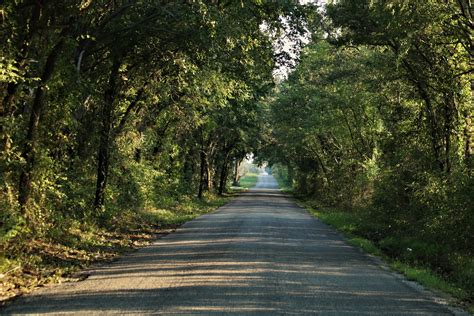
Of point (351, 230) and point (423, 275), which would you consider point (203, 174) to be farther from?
point (423, 275)

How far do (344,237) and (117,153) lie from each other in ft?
30.8

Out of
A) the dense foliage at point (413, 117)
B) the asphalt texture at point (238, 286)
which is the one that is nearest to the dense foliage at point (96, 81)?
the asphalt texture at point (238, 286)

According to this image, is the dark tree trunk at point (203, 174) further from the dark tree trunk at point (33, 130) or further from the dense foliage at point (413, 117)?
the dark tree trunk at point (33, 130)

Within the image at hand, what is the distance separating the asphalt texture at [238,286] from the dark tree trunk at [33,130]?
243 centimetres

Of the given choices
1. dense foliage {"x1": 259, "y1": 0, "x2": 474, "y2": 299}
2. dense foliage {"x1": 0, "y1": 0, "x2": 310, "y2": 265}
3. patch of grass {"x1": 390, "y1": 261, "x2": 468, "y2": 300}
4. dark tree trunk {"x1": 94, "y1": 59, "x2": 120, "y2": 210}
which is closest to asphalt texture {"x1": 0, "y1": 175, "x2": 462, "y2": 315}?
patch of grass {"x1": 390, "y1": 261, "x2": 468, "y2": 300}

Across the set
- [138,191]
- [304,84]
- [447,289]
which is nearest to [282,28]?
[447,289]

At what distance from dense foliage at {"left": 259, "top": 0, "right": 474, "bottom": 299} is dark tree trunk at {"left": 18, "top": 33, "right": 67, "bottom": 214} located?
746 cm

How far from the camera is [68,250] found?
11.8 metres

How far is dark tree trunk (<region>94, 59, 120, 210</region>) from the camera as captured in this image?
54.2ft

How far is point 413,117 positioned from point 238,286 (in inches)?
507

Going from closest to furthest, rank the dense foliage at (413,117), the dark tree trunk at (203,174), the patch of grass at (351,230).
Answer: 1. the dense foliage at (413,117)
2. the patch of grass at (351,230)
3. the dark tree trunk at (203,174)

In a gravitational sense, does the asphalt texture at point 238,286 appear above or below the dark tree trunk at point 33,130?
below

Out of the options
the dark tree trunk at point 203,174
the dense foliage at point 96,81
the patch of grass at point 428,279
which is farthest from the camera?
the dark tree trunk at point 203,174

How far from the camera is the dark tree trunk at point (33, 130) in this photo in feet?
35.3
